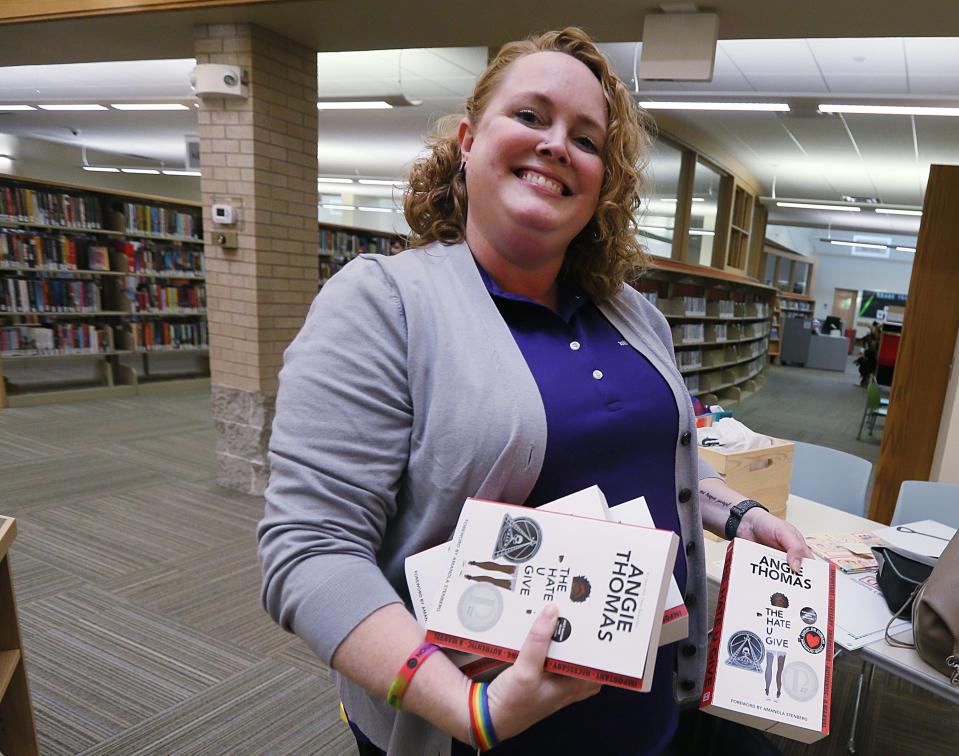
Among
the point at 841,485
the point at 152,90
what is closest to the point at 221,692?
the point at 841,485

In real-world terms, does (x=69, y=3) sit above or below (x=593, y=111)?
above

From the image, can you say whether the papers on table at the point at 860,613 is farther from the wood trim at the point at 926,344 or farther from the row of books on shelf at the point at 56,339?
the row of books on shelf at the point at 56,339

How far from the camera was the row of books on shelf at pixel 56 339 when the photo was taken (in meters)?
5.96

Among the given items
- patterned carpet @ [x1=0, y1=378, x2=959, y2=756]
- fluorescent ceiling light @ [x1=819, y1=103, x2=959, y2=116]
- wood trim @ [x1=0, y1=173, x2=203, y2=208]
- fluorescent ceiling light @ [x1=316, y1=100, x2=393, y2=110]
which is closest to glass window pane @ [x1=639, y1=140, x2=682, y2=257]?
fluorescent ceiling light @ [x1=819, y1=103, x2=959, y2=116]

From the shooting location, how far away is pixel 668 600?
0.76 metres

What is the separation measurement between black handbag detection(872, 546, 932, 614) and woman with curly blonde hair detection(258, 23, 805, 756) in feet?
2.26

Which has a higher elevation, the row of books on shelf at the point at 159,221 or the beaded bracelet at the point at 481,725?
the row of books on shelf at the point at 159,221

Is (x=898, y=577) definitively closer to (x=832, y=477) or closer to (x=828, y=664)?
(x=828, y=664)

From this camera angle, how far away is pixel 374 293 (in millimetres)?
814

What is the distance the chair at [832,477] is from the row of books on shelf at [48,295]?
6.71m

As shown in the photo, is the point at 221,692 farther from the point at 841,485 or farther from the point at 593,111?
the point at 841,485

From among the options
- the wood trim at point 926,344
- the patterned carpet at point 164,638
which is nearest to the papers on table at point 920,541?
the patterned carpet at point 164,638

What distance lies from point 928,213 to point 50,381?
8025 mm

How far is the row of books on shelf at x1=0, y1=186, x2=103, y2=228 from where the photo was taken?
5848 mm
